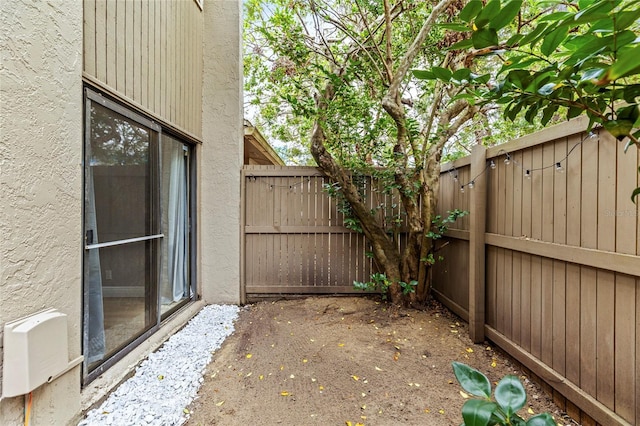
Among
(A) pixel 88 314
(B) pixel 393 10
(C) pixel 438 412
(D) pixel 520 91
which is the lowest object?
(C) pixel 438 412

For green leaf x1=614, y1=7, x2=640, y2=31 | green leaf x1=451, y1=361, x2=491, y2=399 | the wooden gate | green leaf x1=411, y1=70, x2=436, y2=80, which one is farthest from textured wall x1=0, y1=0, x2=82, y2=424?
the wooden gate

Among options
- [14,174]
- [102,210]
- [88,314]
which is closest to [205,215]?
[102,210]

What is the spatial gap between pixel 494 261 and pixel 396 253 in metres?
1.16

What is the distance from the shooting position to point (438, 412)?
1794mm

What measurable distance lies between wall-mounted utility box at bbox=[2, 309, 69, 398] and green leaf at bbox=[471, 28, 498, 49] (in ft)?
6.59

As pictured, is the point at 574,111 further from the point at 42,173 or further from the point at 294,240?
the point at 294,240

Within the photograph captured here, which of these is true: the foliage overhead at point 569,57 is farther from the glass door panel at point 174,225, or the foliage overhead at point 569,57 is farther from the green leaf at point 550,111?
the glass door panel at point 174,225

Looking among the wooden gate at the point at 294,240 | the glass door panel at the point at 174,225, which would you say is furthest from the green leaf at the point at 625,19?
the wooden gate at the point at 294,240

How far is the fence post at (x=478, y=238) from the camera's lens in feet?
8.66

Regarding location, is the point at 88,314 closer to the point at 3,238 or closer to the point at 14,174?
the point at 3,238

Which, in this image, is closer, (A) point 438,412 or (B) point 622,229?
(B) point 622,229

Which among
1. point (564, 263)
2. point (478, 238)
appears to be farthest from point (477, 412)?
point (478, 238)

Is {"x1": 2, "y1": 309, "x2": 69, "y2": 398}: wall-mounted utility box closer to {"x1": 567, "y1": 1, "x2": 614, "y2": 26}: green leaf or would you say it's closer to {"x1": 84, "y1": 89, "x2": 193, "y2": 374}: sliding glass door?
{"x1": 84, "y1": 89, "x2": 193, "y2": 374}: sliding glass door

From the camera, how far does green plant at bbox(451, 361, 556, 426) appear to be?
583 millimetres
